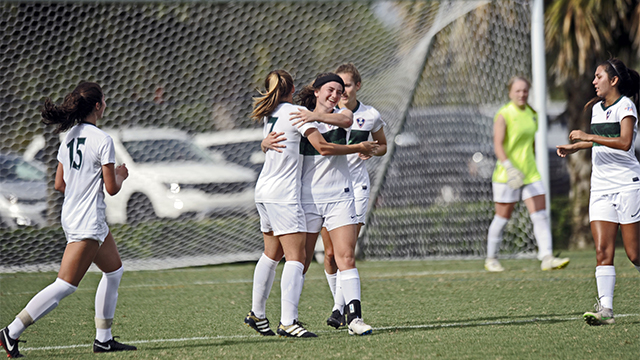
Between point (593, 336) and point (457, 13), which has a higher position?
point (457, 13)

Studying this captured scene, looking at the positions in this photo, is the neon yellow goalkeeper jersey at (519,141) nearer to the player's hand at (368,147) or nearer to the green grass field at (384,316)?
the green grass field at (384,316)

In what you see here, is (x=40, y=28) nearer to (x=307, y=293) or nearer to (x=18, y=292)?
(x=18, y=292)

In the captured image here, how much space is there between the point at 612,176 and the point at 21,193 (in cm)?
792

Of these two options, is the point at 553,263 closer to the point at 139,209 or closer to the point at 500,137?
the point at 500,137

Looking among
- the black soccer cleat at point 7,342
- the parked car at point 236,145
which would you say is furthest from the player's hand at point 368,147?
the parked car at point 236,145

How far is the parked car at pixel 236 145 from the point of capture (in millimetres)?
12742

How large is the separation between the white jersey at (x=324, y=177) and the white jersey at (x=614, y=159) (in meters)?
1.76

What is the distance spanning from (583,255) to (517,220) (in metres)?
1.04

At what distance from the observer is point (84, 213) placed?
15.8 ft

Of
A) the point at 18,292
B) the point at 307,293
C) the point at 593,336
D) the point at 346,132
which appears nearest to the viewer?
the point at 593,336

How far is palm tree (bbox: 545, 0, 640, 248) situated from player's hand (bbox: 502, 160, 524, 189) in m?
2.99

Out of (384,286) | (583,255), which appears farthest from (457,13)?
(384,286)

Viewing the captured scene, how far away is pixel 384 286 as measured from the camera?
8328mm

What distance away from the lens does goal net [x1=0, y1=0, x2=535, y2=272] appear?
34.9 feet
